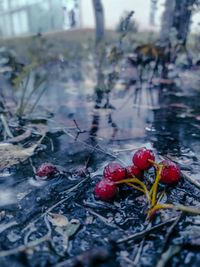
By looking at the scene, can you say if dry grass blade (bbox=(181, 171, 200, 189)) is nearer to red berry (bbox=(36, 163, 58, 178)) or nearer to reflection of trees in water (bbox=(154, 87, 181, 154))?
reflection of trees in water (bbox=(154, 87, 181, 154))

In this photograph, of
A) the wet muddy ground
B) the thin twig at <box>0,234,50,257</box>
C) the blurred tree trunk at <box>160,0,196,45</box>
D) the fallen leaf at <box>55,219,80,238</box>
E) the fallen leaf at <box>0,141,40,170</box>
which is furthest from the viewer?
the blurred tree trunk at <box>160,0,196,45</box>

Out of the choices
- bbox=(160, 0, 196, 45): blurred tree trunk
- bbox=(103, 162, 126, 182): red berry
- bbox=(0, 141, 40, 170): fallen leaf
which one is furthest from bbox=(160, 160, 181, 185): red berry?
bbox=(160, 0, 196, 45): blurred tree trunk

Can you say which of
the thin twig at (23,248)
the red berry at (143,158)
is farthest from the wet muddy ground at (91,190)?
the red berry at (143,158)

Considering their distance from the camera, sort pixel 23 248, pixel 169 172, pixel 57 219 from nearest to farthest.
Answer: pixel 23 248, pixel 57 219, pixel 169 172

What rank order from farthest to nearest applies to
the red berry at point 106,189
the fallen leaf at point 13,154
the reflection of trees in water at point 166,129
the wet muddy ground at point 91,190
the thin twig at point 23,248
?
1. the reflection of trees in water at point 166,129
2. the fallen leaf at point 13,154
3. the red berry at point 106,189
4. the wet muddy ground at point 91,190
5. the thin twig at point 23,248

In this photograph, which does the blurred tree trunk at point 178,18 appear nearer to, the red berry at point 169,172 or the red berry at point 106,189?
the red berry at point 169,172

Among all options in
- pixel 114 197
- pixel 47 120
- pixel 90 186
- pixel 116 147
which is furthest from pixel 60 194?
pixel 47 120

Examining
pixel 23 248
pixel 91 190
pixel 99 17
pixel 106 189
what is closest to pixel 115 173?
pixel 106 189

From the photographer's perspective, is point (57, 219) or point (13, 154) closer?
point (57, 219)

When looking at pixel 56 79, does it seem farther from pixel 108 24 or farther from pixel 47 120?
pixel 108 24

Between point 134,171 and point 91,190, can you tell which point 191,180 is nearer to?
point 134,171
